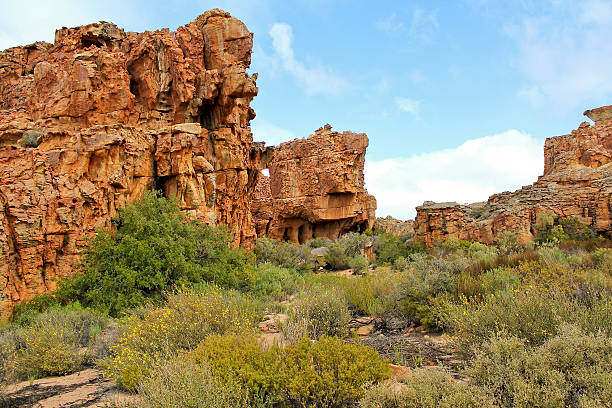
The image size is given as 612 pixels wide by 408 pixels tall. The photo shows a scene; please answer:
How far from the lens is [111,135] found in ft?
35.4

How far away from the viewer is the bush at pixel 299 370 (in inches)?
148

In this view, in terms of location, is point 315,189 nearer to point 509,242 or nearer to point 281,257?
point 281,257

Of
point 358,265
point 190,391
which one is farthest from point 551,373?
point 358,265

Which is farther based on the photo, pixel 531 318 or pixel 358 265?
pixel 358 265

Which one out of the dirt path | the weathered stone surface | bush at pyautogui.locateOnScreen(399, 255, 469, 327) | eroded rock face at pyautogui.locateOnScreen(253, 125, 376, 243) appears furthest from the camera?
the weathered stone surface

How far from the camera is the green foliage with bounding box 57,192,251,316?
29.2 ft

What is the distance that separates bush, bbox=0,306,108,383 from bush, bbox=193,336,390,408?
9.41 ft

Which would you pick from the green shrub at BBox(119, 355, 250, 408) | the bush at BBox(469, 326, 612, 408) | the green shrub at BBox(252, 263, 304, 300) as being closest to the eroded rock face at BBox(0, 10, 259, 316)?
the green shrub at BBox(252, 263, 304, 300)

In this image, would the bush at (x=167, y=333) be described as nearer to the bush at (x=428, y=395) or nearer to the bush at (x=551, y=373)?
the bush at (x=428, y=395)

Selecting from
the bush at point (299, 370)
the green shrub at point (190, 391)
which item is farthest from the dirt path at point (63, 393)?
the bush at point (299, 370)

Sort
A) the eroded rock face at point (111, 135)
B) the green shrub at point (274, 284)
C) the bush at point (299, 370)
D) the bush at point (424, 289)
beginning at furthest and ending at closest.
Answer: the green shrub at point (274, 284), the eroded rock face at point (111, 135), the bush at point (424, 289), the bush at point (299, 370)

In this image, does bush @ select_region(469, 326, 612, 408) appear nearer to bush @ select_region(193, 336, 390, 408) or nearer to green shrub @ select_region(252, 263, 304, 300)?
bush @ select_region(193, 336, 390, 408)

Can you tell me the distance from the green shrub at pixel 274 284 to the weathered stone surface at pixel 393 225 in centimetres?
2489

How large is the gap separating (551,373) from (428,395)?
46.0 inches
